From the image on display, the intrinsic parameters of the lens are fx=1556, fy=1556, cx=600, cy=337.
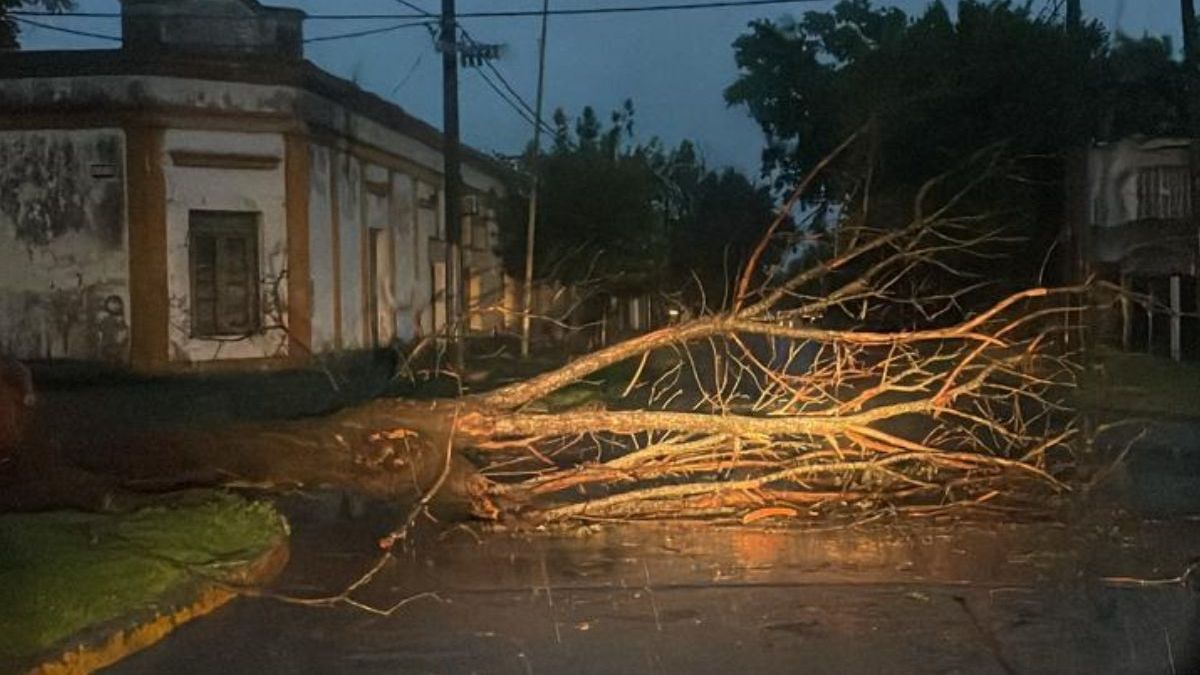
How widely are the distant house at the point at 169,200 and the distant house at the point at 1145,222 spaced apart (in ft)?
48.4

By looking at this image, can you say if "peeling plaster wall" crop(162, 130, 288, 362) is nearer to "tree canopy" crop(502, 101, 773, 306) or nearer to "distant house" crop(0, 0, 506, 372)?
"distant house" crop(0, 0, 506, 372)

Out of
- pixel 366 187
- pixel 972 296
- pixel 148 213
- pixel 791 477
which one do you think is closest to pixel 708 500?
pixel 791 477

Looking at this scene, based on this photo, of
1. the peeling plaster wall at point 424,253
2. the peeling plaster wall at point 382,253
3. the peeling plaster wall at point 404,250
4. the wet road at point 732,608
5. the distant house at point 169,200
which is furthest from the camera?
the peeling plaster wall at point 424,253

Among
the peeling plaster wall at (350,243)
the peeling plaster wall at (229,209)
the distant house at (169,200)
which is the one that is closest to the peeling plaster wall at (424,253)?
the peeling plaster wall at (350,243)

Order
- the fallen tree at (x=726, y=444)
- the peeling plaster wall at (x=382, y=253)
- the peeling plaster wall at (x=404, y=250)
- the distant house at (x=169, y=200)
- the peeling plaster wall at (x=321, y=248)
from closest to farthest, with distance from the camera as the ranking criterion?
the fallen tree at (x=726, y=444) → the distant house at (x=169, y=200) → the peeling plaster wall at (x=321, y=248) → the peeling plaster wall at (x=382, y=253) → the peeling plaster wall at (x=404, y=250)

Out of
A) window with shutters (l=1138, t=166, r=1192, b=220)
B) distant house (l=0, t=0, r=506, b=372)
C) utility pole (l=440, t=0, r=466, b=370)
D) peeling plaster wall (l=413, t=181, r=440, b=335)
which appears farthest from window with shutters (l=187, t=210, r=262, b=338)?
window with shutters (l=1138, t=166, r=1192, b=220)

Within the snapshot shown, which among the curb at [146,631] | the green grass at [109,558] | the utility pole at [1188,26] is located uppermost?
the utility pole at [1188,26]

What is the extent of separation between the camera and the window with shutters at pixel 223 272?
2281 centimetres

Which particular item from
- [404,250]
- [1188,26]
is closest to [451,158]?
[404,250]

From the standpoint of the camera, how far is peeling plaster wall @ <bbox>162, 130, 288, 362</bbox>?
22.4 metres

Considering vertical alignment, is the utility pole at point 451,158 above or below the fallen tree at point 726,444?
above

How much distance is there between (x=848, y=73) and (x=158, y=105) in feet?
60.3

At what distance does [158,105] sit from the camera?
22078mm

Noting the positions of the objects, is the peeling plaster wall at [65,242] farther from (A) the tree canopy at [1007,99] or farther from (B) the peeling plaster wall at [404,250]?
(A) the tree canopy at [1007,99]
